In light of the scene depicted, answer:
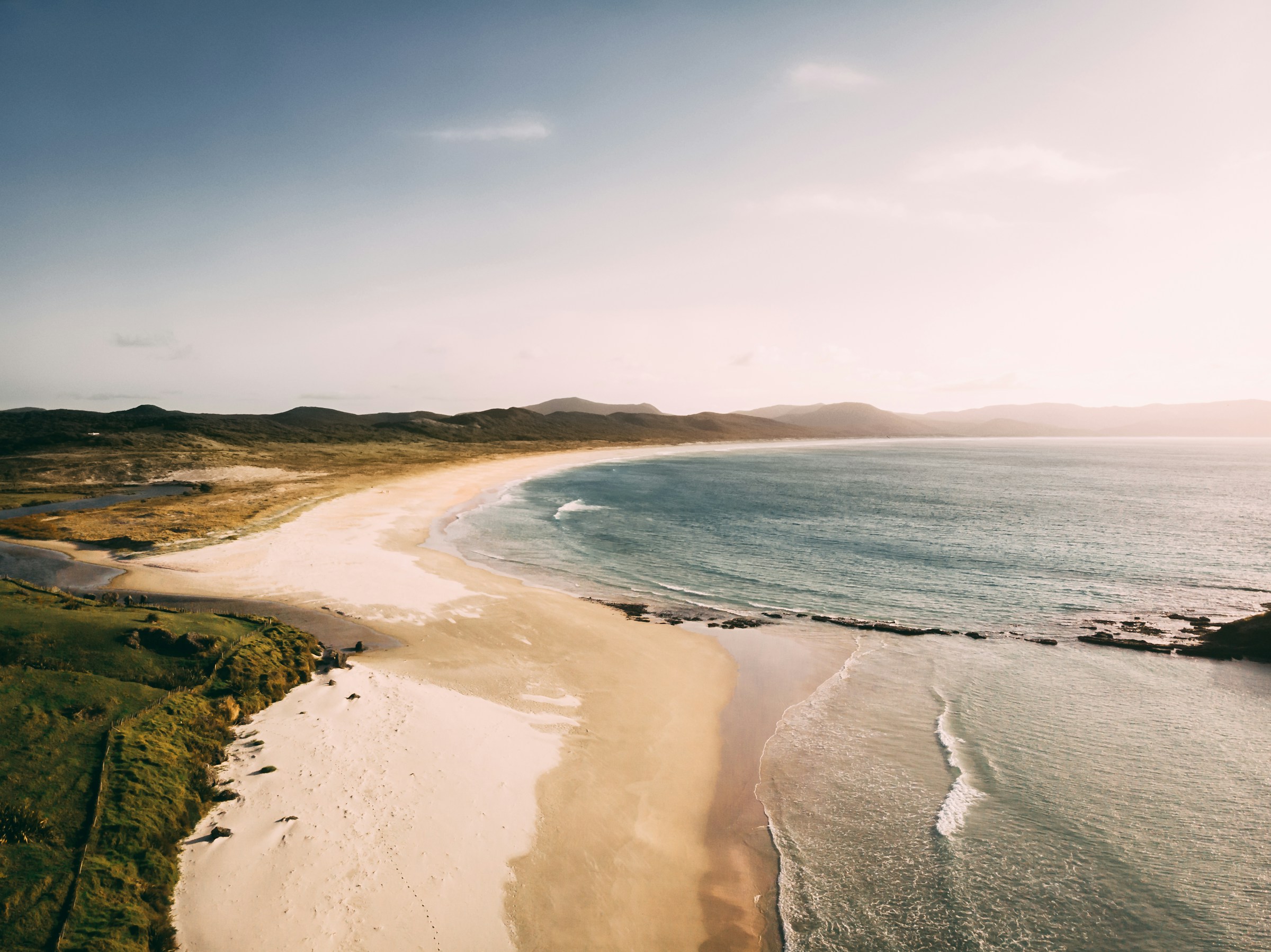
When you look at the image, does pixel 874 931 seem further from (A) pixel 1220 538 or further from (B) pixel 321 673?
(A) pixel 1220 538

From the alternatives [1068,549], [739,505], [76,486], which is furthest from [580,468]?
[1068,549]

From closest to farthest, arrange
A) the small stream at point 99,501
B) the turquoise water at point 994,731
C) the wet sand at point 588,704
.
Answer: the wet sand at point 588,704, the turquoise water at point 994,731, the small stream at point 99,501

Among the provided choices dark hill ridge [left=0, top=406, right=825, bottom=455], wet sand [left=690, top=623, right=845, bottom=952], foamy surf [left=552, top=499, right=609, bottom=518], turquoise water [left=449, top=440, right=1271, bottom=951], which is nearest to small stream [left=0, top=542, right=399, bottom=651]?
turquoise water [left=449, top=440, right=1271, bottom=951]

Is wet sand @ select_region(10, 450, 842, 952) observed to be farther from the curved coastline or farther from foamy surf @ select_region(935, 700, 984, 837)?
foamy surf @ select_region(935, 700, 984, 837)

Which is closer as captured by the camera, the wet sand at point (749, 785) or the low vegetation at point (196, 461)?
the wet sand at point (749, 785)

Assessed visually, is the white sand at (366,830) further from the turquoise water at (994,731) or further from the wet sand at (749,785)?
the turquoise water at (994,731)

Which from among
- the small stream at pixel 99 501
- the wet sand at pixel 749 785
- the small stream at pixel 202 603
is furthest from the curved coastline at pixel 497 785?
the small stream at pixel 99 501
